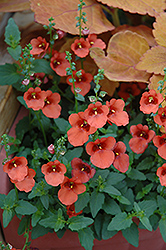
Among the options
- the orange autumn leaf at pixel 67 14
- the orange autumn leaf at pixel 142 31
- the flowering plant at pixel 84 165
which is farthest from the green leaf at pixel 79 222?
the orange autumn leaf at pixel 142 31

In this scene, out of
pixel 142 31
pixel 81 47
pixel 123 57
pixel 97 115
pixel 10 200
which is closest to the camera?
pixel 97 115

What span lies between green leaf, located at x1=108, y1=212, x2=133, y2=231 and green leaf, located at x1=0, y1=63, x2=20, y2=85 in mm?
424

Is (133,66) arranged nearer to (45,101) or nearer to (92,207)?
(45,101)

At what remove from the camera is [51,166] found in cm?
56

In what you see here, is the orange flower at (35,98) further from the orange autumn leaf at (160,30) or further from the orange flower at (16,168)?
the orange autumn leaf at (160,30)

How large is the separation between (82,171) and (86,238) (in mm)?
162

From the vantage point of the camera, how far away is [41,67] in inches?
29.6

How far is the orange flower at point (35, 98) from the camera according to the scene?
0.63 m

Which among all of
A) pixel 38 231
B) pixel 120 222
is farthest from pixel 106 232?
pixel 38 231

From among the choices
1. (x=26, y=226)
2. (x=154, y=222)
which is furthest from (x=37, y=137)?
(x=154, y=222)

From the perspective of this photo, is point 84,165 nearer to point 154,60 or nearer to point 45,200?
point 45,200

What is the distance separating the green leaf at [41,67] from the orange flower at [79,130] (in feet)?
0.81

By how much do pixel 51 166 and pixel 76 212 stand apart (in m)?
0.13

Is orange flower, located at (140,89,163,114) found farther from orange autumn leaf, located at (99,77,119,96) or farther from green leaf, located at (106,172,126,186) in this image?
orange autumn leaf, located at (99,77,119,96)
